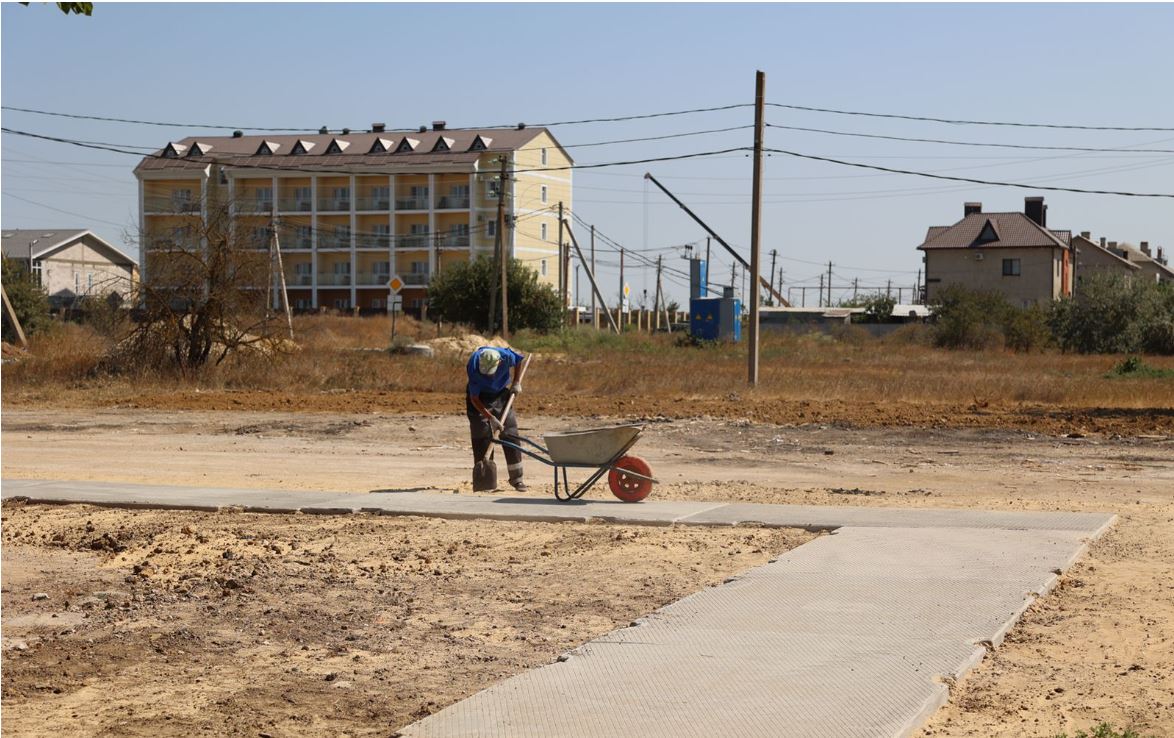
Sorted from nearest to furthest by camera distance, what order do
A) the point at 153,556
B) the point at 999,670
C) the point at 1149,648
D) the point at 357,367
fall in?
1. the point at 999,670
2. the point at 1149,648
3. the point at 153,556
4. the point at 357,367

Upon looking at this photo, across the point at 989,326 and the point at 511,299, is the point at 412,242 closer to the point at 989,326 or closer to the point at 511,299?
the point at 511,299

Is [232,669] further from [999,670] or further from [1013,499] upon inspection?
[1013,499]

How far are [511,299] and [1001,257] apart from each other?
38.6 metres

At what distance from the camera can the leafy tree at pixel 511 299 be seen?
68.4m

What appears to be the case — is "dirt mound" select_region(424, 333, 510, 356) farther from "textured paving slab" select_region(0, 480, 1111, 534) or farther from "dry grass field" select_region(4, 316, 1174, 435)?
"textured paving slab" select_region(0, 480, 1111, 534)

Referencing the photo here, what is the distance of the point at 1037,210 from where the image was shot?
96500 mm

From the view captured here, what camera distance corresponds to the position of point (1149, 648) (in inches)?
304

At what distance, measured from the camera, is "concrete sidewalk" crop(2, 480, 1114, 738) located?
238 inches

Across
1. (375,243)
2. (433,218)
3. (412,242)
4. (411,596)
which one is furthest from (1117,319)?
(411,596)

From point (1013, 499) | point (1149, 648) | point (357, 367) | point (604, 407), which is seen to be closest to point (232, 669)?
point (1149, 648)

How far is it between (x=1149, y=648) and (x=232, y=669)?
205 inches

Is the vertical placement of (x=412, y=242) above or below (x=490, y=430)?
above

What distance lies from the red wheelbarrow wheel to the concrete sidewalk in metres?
0.58

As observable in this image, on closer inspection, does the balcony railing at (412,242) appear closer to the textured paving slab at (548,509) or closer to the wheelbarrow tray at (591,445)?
the textured paving slab at (548,509)
